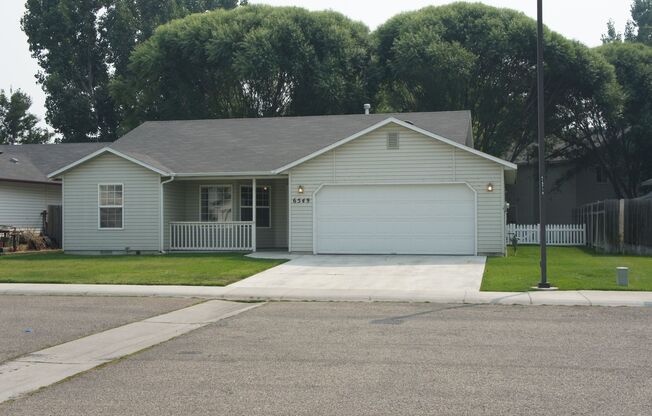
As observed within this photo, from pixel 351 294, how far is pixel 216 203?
1265cm

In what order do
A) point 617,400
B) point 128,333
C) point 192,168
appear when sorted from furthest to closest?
point 192,168 < point 128,333 < point 617,400

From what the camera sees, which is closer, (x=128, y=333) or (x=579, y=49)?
(x=128, y=333)

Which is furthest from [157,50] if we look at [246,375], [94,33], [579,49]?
[246,375]

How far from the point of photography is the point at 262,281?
16.8 m

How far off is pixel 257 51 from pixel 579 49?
18146 millimetres

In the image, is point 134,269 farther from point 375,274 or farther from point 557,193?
point 557,193

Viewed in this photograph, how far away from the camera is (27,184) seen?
96.6 feet

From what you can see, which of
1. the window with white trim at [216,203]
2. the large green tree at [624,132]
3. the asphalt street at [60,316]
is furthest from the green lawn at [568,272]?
the large green tree at [624,132]

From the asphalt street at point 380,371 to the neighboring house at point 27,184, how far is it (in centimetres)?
2026

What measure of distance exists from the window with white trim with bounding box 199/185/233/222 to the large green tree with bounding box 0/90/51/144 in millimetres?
33475

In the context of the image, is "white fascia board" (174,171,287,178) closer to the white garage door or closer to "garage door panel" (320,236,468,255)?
the white garage door

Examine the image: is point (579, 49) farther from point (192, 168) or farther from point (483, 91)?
point (192, 168)

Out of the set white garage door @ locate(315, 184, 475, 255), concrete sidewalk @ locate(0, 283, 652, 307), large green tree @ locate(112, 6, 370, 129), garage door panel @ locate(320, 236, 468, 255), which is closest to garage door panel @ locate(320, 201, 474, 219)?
white garage door @ locate(315, 184, 475, 255)

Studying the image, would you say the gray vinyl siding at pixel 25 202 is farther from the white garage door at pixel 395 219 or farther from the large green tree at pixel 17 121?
the large green tree at pixel 17 121
